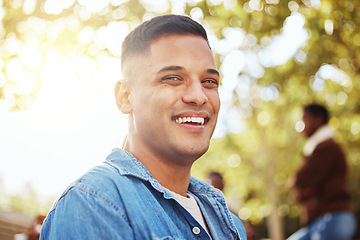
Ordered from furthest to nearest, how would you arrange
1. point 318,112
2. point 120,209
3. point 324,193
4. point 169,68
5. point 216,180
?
point 216,180, point 318,112, point 324,193, point 169,68, point 120,209

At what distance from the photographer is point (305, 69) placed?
10609 millimetres

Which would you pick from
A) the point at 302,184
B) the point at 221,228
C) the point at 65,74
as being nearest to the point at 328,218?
the point at 302,184

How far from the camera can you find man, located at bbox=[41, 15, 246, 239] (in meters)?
1.77

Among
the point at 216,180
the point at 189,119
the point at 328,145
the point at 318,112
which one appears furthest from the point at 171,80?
the point at 216,180

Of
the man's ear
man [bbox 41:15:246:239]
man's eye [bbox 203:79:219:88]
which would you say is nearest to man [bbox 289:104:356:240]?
man [bbox 41:15:246:239]

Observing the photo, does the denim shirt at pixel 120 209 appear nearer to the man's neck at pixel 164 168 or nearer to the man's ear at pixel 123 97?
the man's neck at pixel 164 168

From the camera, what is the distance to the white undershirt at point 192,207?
219 centimetres

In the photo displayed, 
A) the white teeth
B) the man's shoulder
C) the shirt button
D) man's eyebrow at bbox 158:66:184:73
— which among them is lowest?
the man's shoulder

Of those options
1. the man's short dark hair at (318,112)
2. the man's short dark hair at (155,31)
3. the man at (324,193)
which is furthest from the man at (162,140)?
the man's short dark hair at (318,112)

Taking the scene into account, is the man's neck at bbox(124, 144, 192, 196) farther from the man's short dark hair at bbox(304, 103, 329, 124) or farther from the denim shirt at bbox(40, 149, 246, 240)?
the man's short dark hair at bbox(304, 103, 329, 124)

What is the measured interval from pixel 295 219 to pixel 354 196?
4.33m

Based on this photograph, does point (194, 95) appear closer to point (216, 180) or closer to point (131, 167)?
point (131, 167)

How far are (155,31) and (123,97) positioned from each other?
40 centimetres

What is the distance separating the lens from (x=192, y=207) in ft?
7.41
